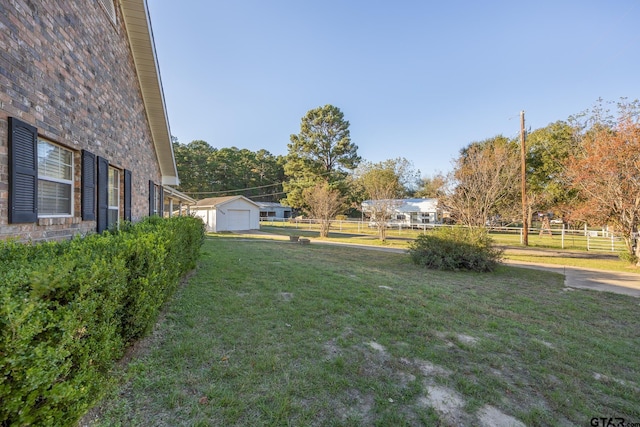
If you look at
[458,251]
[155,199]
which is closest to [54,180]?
[155,199]

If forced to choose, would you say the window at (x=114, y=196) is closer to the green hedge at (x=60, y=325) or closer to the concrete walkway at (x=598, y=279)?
the green hedge at (x=60, y=325)

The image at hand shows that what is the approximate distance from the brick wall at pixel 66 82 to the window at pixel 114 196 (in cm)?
23

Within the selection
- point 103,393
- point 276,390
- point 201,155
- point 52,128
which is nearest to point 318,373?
point 276,390

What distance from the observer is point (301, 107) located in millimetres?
35438

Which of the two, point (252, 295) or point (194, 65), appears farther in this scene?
point (194, 65)

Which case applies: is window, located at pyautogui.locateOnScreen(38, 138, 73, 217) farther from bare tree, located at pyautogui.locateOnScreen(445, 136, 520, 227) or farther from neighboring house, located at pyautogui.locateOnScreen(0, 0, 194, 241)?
bare tree, located at pyautogui.locateOnScreen(445, 136, 520, 227)

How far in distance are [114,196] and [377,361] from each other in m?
6.38

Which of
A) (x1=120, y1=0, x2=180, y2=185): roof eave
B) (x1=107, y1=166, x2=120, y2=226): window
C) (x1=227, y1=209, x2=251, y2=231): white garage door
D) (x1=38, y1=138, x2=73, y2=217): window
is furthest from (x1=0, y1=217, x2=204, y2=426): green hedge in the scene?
(x1=227, y1=209, x2=251, y2=231): white garage door

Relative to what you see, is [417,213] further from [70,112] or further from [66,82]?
[66,82]

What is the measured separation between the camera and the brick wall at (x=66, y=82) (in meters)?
2.98

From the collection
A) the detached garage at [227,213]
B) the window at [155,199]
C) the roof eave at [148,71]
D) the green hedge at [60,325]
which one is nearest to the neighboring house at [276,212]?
the detached garage at [227,213]

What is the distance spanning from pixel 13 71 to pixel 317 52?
13216 mm

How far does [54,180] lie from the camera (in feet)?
12.8

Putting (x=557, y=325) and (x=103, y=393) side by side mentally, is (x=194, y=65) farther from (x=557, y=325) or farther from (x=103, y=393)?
(x=557, y=325)
